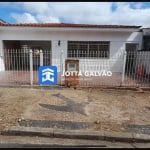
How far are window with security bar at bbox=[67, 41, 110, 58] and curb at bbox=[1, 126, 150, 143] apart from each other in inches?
415

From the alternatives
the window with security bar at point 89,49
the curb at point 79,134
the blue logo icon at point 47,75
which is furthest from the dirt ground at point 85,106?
the window with security bar at point 89,49

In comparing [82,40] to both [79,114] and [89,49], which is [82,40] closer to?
[89,49]

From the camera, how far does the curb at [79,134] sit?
14.5 ft

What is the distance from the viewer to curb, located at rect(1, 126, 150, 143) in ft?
14.5

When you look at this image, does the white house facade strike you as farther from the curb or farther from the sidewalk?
the curb

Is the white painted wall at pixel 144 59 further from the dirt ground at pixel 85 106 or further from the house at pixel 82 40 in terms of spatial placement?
the dirt ground at pixel 85 106

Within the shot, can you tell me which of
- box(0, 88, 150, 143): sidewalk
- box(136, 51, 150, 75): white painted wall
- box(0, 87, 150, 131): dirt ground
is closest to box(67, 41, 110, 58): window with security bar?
box(136, 51, 150, 75): white painted wall

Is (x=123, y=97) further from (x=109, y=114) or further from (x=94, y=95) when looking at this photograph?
(x=109, y=114)

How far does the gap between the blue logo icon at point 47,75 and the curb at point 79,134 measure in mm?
4497

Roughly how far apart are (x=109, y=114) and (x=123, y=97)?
Result: 7.03 feet

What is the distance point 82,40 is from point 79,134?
1076 centimetres

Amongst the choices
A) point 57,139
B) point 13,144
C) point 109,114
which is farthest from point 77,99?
point 13,144

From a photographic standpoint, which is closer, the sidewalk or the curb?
the curb

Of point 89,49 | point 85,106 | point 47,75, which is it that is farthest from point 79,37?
point 85,106
